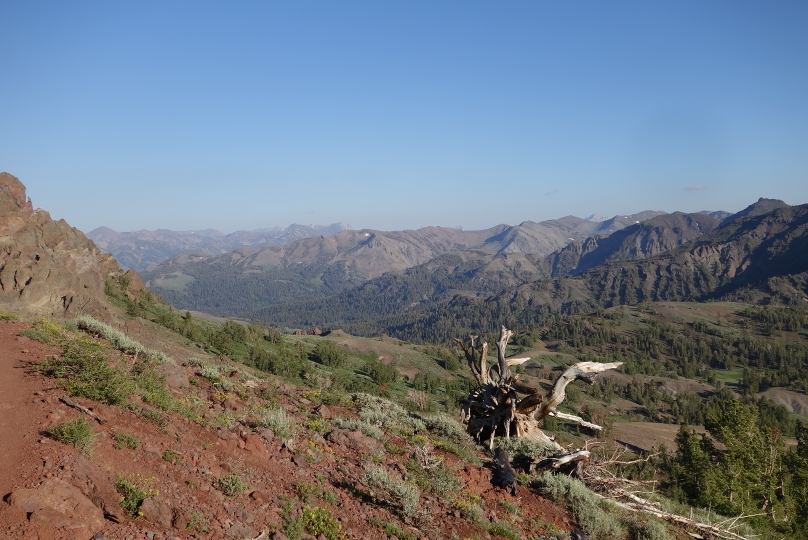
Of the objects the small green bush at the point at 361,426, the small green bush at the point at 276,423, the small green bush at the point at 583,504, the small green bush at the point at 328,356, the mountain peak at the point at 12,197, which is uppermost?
the mountain peak at the point at 12,197

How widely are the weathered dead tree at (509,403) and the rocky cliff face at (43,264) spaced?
2807cm

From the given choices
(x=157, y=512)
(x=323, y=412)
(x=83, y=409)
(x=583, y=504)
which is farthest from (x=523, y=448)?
(x=83, y=409)

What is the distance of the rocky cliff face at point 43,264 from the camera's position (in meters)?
31.4

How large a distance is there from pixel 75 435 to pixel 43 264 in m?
32.2

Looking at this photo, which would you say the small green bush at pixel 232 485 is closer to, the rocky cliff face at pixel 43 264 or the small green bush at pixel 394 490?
the small green bush at pixel 394 490

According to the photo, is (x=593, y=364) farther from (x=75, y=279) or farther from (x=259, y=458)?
(x=75, y=279)

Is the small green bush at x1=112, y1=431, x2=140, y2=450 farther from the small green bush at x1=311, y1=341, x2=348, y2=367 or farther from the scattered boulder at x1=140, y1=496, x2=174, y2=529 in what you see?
the small green bush at x1=311, y1=341, x2=348, y2=367

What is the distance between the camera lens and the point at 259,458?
11.1 meters

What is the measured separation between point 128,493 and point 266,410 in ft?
23.0

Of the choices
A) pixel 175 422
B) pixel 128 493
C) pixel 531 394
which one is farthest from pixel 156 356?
pixel 531 394

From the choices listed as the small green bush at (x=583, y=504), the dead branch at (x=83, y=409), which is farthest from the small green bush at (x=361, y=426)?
the dead branch at (x=83, y=409)

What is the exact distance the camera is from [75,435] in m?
8.52

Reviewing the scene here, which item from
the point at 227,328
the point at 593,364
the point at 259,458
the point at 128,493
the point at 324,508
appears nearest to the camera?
the point at 128,493

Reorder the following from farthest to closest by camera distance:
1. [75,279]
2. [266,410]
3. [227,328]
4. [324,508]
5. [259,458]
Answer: [227,328]
[75,279]
[266,410]
[259,458]
[324,508]
